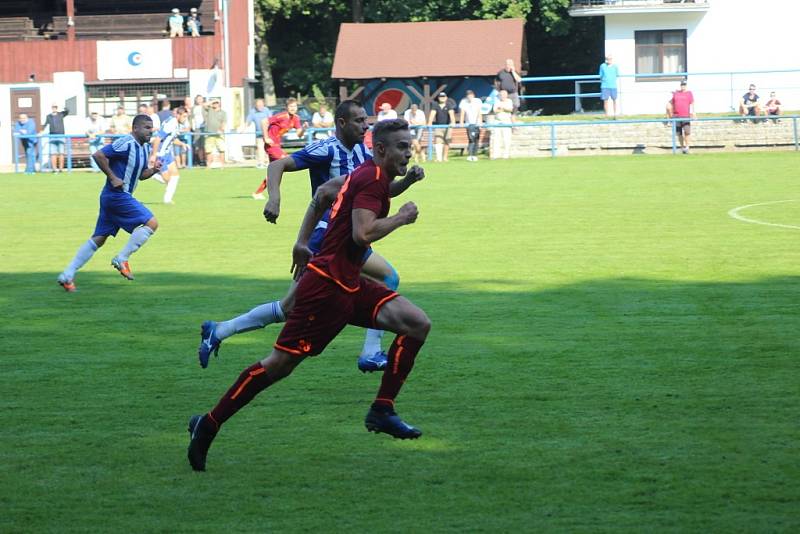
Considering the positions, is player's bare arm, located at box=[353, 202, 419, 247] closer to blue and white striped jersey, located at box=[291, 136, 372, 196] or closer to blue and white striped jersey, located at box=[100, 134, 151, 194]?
blue and white striped jersey, located at box=[291, 136, 372, 196]

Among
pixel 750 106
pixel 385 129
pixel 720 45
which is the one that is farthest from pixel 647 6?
pixel 385 129

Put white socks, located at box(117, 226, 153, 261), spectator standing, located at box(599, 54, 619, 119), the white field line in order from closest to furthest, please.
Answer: white socks, located at box(117, 226, 153, 261)
the white field line
spectator standing, located at box(599, 54, 619, 119)

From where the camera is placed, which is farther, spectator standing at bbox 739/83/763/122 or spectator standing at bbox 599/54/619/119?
spectator standing at bbox 599/54/619/119

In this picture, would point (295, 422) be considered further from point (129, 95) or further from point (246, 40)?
point (246, 40)

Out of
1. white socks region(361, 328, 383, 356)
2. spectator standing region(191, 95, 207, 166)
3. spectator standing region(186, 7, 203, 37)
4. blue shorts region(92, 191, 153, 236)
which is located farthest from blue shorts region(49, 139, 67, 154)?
white socks region(361, 328, 383, 356)

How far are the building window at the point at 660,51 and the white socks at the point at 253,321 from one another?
43700mm

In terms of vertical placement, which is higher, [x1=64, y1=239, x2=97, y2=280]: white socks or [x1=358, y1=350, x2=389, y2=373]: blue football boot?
[x1=64, y1=239, x2=97, y2=280]: white socks

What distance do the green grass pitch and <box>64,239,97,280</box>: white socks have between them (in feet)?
0.99

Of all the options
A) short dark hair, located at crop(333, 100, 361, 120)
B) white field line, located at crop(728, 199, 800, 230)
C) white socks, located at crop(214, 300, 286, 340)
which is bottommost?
white socks, located at crop(214, 300, 286, 340)

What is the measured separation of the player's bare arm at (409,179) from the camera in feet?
21.9

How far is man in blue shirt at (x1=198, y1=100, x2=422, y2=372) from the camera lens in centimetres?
846

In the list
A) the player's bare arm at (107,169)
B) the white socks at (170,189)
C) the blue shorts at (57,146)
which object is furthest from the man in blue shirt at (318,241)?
the blue shorts at (57,146)

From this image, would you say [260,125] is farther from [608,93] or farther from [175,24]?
[175,24]

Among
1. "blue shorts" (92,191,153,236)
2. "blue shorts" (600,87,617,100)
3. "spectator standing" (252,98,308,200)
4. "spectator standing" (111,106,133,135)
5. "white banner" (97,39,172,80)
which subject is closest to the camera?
"blue shorts" (92,191,153,236)
